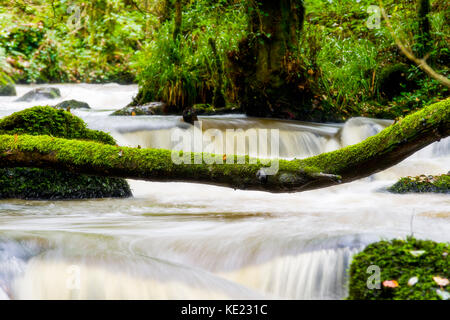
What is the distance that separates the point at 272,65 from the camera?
7723mm

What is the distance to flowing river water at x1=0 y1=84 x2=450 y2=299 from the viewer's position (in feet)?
8.12

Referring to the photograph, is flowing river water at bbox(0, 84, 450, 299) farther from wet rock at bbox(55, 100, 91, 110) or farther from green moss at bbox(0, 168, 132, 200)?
wet rock at bbox(55, 100, 91, 110)

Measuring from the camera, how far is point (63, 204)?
4.31 meters

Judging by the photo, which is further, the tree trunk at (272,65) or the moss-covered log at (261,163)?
the tree trunk at (272,65)

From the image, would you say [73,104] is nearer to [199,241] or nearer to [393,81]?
[393,81]

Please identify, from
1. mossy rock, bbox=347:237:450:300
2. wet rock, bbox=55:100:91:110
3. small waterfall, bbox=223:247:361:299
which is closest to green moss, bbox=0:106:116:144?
small waterfall, bbox=223:247:361:299

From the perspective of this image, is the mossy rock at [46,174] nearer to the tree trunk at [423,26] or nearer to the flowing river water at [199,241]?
the flowing river water at [199,241]

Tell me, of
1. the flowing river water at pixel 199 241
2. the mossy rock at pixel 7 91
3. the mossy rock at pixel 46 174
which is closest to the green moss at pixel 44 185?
Answer: the mossy rock at pixel 46 174

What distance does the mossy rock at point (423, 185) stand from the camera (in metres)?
5.06

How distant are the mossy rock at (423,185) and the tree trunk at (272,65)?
307cm

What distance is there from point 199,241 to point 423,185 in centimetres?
323

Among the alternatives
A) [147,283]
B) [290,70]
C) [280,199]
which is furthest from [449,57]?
[147,283]
